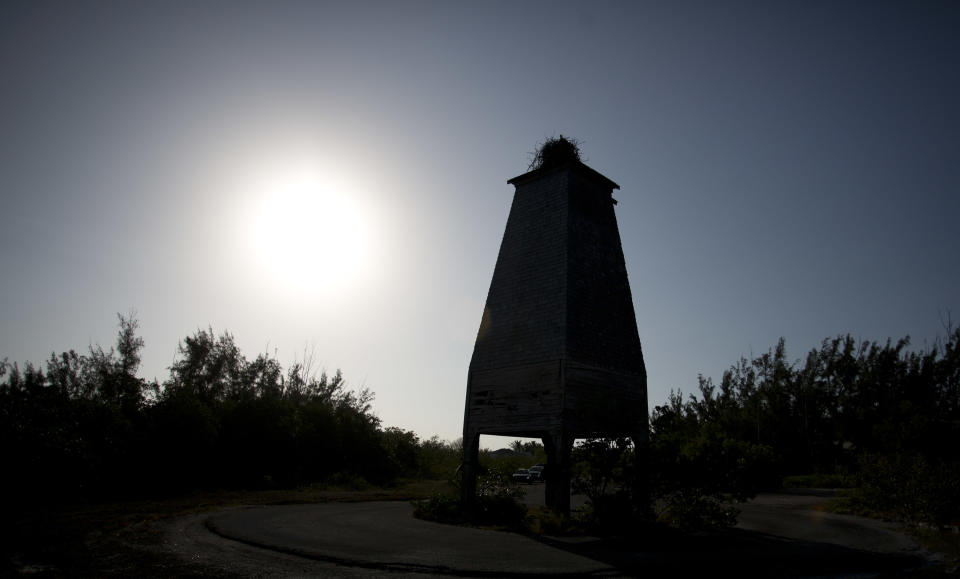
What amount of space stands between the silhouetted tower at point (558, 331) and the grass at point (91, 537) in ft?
29.4

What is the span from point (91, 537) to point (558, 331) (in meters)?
12.3

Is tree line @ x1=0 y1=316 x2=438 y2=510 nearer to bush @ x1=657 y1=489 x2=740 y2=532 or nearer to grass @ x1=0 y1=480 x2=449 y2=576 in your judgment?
grass @ x1=0 y1=480 x2=449 y2=576

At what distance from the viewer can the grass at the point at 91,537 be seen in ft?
27.8

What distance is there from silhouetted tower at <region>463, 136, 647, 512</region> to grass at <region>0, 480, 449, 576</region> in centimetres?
897

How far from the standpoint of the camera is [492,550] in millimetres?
10797

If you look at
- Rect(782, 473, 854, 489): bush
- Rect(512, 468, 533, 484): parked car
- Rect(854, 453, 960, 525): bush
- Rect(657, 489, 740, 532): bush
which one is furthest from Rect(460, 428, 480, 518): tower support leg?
Rect(782, 473, 854, 489): bush

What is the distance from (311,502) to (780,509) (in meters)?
20.0

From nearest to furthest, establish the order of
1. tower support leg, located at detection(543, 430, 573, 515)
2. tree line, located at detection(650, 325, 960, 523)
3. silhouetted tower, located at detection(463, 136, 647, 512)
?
tower support leg, located at detection(543, 430, 573, 515) → silhouetted tower, located at detection(463, 136, 647, 512) → tree line, located at detection(650, 325, 960, 523)

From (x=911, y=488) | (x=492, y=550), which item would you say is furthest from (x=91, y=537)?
(x=911, y=488)

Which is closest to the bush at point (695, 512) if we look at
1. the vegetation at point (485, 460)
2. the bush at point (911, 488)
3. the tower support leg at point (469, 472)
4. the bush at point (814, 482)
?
the vegetation at point (485, 460)

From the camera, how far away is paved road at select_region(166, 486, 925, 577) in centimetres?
905

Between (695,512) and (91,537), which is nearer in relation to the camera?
(91,537)

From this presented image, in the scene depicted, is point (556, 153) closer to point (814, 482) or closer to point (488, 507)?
point (488, 507)

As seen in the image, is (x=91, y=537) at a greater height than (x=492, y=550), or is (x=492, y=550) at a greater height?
(x=492, y=550)
